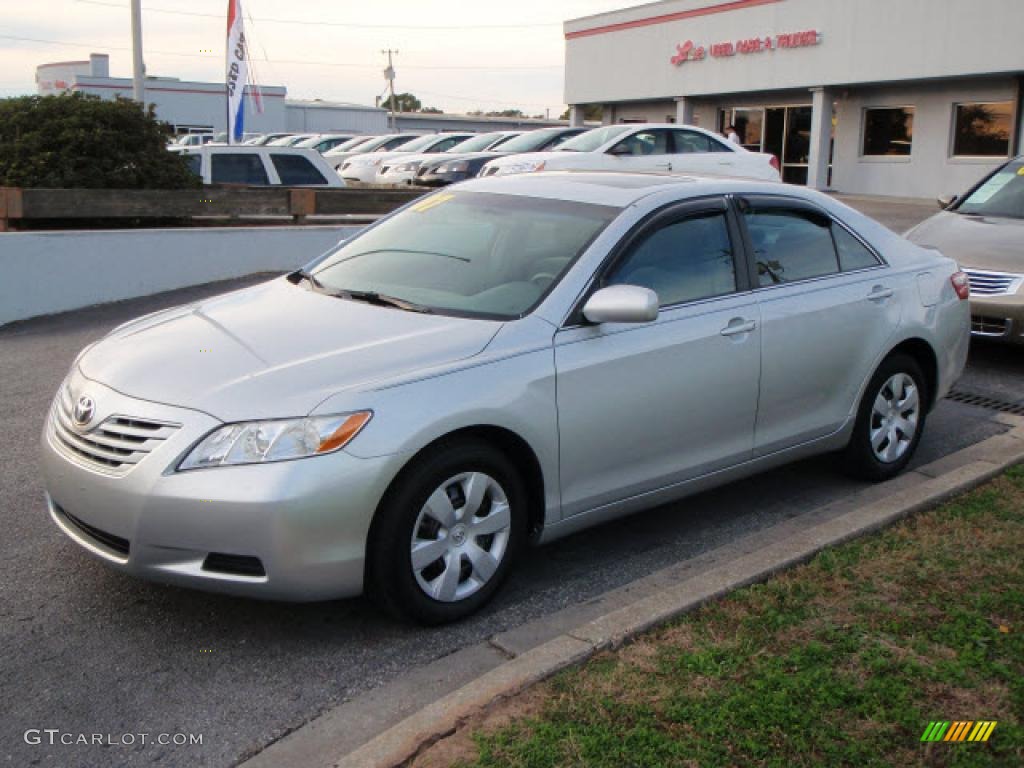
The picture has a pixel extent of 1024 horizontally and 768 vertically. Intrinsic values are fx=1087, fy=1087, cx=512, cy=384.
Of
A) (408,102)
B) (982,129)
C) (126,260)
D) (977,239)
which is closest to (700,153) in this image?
(977,239)

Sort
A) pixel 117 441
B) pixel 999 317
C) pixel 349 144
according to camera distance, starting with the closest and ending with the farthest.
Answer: pixel 117 441, pixel 999 317, pixel 349 144

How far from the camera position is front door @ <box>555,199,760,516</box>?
433cm

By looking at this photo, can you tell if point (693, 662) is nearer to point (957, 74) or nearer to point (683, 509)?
point (683, 509)

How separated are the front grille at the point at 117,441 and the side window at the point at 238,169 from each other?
11.2 meters

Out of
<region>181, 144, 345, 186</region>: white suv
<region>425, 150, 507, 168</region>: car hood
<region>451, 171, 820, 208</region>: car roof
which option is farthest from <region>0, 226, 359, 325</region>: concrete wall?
<region>425, 150, 507, 168</region>: car hood

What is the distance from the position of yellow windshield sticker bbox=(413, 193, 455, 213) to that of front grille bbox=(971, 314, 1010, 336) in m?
4.85

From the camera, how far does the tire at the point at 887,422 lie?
222 inches

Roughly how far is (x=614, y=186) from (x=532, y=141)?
14.6 metres

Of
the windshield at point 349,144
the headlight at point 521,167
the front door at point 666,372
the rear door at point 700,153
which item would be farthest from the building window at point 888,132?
the front door at point 666,372

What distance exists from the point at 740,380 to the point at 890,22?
82.9ft

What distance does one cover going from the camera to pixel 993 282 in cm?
832

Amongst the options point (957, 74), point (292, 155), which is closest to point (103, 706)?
point (292, 155)

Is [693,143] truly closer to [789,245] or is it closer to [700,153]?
[700,153]

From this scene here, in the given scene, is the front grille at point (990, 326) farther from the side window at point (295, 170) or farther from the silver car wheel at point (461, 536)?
the side window at point (295, 170)
